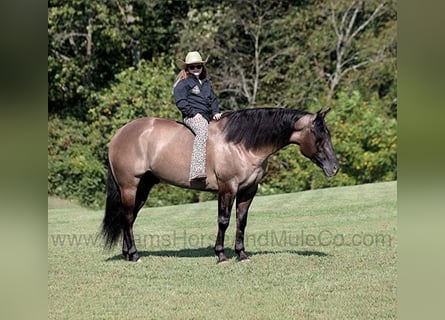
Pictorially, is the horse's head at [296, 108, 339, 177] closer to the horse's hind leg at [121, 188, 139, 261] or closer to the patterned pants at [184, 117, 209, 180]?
the patterned pants at [184, 117, 209, 180]

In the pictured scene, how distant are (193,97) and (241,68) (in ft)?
32.9

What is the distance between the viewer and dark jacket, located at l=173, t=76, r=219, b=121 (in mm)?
7242

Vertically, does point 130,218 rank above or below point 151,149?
below

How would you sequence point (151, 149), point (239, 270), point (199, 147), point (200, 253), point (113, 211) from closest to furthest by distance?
point (239, 270), point (199, 147), point (151, 149), point (113, 211), point (200, 253)

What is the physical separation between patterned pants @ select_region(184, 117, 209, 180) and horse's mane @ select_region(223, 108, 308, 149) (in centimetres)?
25

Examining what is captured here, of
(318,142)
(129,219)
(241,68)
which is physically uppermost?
(241,68)

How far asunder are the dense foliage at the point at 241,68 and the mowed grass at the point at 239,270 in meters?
3.92

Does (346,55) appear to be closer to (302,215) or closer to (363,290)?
(302,215)

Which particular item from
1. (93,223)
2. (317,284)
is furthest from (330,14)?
(317,284)

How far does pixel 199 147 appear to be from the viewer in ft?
23.5

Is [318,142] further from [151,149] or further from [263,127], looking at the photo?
[151,149]

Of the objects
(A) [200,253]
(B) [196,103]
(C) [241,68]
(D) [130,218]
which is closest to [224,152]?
(B) [196,103]

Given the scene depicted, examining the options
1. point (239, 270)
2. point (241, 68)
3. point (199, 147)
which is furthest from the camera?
point (241, 68)
